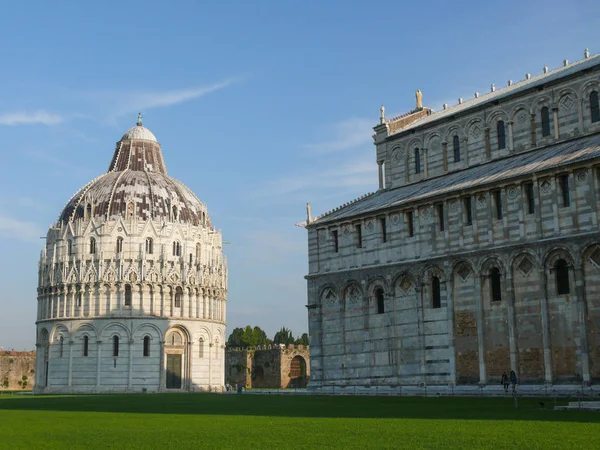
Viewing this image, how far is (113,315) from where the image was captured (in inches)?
3243

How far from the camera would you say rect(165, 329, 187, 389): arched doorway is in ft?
276

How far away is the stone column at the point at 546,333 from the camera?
3766cm

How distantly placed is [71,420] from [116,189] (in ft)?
214

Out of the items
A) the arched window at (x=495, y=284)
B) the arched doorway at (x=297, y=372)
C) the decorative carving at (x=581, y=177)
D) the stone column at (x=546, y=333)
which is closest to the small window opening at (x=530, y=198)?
the decorative carving at (x=581, y=177)

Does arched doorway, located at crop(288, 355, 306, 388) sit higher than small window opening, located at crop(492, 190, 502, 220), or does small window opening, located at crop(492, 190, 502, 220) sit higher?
small window opening, located at crop(492, 190, 502, 220)

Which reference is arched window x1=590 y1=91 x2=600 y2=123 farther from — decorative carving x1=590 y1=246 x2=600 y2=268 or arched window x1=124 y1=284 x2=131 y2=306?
arched window x1=124 y1=284 x2=131 y2=306

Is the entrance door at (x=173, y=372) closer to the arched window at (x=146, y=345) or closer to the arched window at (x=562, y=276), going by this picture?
the arched window at (x=146, y=345)

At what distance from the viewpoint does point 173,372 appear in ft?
277

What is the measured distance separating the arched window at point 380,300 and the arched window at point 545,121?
43.0 ft

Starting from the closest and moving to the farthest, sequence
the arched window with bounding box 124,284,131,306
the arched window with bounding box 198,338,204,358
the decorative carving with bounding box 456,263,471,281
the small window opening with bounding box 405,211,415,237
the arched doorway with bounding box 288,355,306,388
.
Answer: the decorative carving with bounding box 456,263,471,281 < the small window opening with bounding box 405,211,415,237 < the arched window with bounding box 124,284,131,306 < the arched window with bounding box 198,338,204,358 < the arched doorway with bounding box 288,355,306,388

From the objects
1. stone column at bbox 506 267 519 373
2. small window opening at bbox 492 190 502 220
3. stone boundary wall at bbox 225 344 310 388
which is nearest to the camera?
stone column at bbox 506 267 519 373

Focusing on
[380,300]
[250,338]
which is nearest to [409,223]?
[380,300]

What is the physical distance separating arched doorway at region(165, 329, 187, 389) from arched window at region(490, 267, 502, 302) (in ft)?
164

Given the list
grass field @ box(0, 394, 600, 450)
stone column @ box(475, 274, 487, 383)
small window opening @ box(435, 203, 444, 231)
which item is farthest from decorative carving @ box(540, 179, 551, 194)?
grass field @ box(0, 394, 600, 450)
